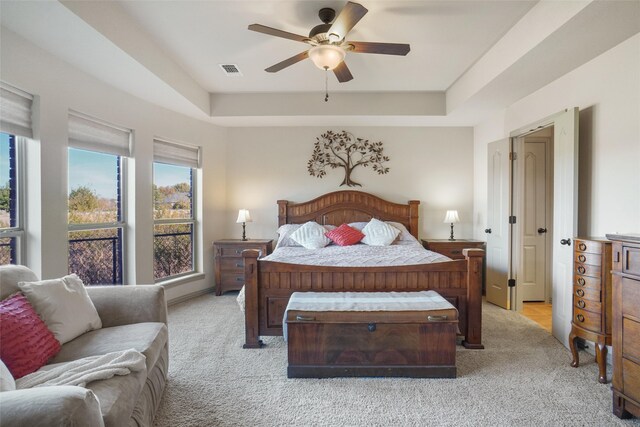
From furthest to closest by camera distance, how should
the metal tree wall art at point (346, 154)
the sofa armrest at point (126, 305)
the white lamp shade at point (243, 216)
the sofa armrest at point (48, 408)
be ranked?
the metal tree wall art at point (346, 154) → the white lamp shade at point (243, 216) → the sofa armrest at point (126, 305) → the sofa armrest at point (48, 408)

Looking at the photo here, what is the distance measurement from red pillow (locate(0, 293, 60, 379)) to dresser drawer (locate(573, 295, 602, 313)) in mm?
3499

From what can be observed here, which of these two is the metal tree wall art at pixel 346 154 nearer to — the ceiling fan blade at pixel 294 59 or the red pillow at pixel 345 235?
the red pillow at pixel 345 235

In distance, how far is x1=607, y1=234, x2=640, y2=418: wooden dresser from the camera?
1.74 meters

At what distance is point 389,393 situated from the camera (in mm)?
2090

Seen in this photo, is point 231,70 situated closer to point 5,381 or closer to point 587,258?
point 5,381

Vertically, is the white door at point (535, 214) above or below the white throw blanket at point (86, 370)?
above

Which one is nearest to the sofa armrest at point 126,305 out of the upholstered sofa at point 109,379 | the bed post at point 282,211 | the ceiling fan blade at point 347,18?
the upholstered sofa at point 109,379

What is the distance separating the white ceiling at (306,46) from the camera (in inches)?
86.4

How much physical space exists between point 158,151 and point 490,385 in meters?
4.22

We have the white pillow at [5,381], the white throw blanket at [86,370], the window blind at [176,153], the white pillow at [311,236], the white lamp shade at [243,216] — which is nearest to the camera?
the white pillow at [5,381]

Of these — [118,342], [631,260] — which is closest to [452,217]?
[631,260]

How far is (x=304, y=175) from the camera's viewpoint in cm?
489

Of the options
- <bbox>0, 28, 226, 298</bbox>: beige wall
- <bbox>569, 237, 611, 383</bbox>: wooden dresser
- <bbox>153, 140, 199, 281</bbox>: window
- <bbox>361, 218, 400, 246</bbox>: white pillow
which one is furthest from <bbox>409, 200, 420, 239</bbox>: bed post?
<bbox>0, 28, 226, 298</bbox>: beige wall

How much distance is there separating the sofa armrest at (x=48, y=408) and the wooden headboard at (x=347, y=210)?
147 inches
